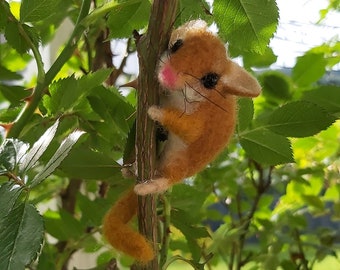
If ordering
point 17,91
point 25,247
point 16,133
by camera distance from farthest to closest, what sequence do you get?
1. point 17,91
2. point 16,133
3. point 25,247

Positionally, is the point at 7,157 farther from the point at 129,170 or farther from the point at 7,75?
the point at 7,75

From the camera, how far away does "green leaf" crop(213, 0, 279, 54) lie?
12.6 inches

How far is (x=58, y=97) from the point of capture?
0.38 m

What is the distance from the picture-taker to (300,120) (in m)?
0.38

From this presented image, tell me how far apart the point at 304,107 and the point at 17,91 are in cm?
24

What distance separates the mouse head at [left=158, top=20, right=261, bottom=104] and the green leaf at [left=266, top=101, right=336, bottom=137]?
0.38 feet

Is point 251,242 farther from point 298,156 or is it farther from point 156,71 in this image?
point 156,71

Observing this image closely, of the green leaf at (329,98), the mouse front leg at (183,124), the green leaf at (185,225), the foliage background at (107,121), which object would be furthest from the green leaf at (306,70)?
the mouse front leg at (183,124)

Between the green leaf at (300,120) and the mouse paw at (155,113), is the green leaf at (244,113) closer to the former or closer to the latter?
the green leaf at (300,120)

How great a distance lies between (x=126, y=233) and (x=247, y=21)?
0.14m

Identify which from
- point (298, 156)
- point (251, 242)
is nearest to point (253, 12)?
point (298, 156)

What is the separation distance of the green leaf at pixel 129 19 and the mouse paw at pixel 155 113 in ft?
0.43

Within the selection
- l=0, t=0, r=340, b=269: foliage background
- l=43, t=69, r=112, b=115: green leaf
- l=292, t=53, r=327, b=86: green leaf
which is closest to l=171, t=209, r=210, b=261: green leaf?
l=0, t=0, r=340, b=269: foliage background

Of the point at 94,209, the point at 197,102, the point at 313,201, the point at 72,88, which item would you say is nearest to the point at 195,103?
the point at 197,102
